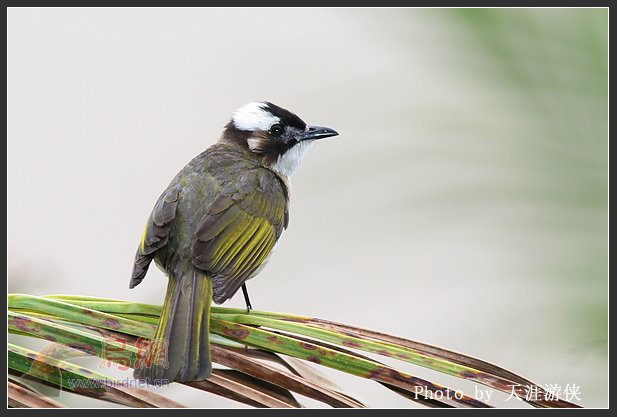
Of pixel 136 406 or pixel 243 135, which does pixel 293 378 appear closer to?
pixel 136 406

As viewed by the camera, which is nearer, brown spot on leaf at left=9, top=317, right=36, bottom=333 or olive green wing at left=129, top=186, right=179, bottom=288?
brown spot on leaf at left=9, top=317, right=36, bottom=333

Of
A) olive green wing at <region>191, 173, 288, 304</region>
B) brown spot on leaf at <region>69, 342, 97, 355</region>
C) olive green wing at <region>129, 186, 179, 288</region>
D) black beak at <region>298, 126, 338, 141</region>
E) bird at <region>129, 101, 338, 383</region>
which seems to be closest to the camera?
brown spot on leaf at <region>69, 342, 97, 355</region>

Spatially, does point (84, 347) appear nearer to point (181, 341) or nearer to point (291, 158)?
point (181, 341)

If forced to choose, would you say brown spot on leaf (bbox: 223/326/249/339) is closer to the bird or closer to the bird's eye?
the bird

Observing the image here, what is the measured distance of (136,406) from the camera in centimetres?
247

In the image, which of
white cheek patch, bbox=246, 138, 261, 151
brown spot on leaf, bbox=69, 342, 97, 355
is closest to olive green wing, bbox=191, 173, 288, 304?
white cheek patch, bbox=246, 138, 261, 151

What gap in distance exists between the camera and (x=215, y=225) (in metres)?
3.60

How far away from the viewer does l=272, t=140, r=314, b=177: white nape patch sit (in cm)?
449

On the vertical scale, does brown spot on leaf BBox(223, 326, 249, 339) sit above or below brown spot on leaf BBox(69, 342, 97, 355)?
above

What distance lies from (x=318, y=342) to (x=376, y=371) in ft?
0.78

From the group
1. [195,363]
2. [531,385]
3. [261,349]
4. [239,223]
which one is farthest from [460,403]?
[239,223]

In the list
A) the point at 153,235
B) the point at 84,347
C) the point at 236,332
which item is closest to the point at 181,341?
the point at 236,332

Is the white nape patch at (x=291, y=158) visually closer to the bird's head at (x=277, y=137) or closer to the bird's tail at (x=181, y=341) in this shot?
the bird's head at (x=277, y=137)

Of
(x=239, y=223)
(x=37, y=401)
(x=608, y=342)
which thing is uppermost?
(x=239, y=223)
